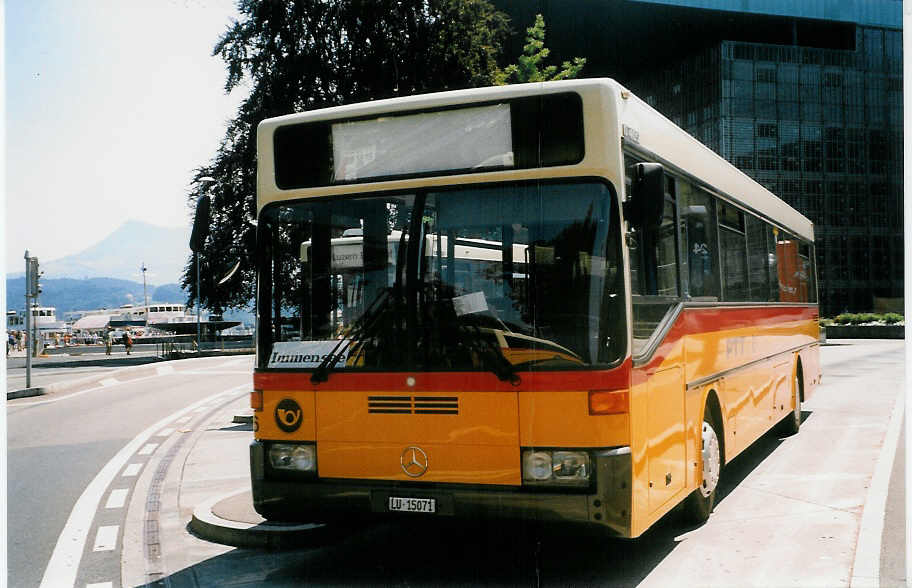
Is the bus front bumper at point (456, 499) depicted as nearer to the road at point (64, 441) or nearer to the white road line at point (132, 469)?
the road at point (64, 441)

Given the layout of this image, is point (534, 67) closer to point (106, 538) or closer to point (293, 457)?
point (106, 538)

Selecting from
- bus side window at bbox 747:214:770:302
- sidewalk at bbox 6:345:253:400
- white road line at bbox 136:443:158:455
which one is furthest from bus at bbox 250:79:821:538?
sidewalk at bbox 6:345:253:400

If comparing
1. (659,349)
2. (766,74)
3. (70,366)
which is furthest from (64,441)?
(766,74)

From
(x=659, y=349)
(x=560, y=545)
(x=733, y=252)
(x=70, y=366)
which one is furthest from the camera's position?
(x=70, y=366)

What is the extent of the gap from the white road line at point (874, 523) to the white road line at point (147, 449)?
879 cm

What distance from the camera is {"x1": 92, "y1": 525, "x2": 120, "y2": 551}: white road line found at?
24.1 feet

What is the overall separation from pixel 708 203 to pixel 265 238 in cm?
359

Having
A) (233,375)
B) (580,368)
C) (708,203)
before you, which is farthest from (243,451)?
(233,375)

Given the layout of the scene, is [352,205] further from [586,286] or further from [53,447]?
[53,447]

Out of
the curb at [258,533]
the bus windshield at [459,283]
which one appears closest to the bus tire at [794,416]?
the curb at [258,533]

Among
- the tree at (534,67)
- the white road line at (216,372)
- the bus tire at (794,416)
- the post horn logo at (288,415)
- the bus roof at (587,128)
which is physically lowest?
the white road line at (216,372)

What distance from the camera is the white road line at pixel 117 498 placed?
9.15 metres

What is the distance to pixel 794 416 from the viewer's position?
1227 cm

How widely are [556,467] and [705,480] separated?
2381 mm
